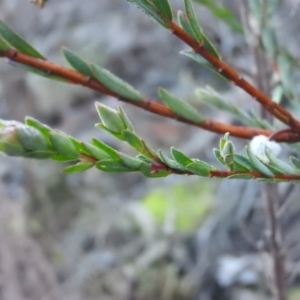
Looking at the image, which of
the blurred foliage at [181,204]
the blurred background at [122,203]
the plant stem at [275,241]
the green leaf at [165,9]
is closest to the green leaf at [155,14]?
the green leaf at [165,9]

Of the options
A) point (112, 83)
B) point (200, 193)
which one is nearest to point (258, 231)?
point (200, 193)

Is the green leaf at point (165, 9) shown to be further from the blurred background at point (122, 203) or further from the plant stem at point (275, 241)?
the blurred background at point (122, 203)

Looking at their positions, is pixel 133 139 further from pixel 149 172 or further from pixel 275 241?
pixel 275 241

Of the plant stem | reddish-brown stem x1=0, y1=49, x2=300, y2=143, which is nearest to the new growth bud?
reddish-brown stem x1=0, y1=49, x2=300, y2=143

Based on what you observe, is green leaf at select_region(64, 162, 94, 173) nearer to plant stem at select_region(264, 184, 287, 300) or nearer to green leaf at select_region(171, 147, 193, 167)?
green leaf at select_region(171, 147, 193, 167)

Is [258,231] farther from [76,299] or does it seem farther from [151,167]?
[151,167]
